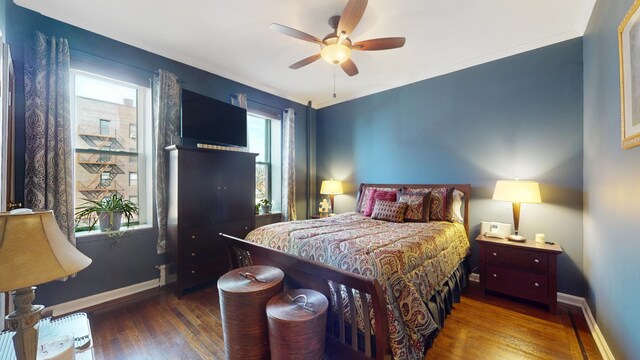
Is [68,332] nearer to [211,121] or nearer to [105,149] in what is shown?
[105,149]

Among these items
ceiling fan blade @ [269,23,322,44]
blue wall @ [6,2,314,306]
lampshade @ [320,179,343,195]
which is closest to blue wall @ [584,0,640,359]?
ceiling fan blade @ [269,23,322,44]

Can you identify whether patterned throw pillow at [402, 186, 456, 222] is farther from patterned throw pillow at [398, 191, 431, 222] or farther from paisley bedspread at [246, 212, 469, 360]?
paisley bedspread at [246, 212, 469, 360]

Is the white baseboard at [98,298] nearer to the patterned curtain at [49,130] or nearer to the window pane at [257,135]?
the patterned curtain at [49,130]

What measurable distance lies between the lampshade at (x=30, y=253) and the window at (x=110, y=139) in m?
2.35

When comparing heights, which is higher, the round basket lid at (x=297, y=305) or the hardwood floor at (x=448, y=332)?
the round basket lid at (x=297, y=305)

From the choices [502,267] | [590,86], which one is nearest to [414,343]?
[502,267]

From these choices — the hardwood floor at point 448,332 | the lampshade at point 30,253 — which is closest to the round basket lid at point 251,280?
the hardwood floor at point 448,332

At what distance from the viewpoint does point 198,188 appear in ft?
9.68

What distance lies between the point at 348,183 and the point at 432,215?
1752mm

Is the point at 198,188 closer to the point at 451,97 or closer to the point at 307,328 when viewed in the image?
the point at 307,328

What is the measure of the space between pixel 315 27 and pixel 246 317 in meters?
2.67

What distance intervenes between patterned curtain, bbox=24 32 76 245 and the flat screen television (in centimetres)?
102

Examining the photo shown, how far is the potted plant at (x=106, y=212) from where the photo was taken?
8.65 ft

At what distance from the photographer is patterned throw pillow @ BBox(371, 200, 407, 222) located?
304 centimetres
